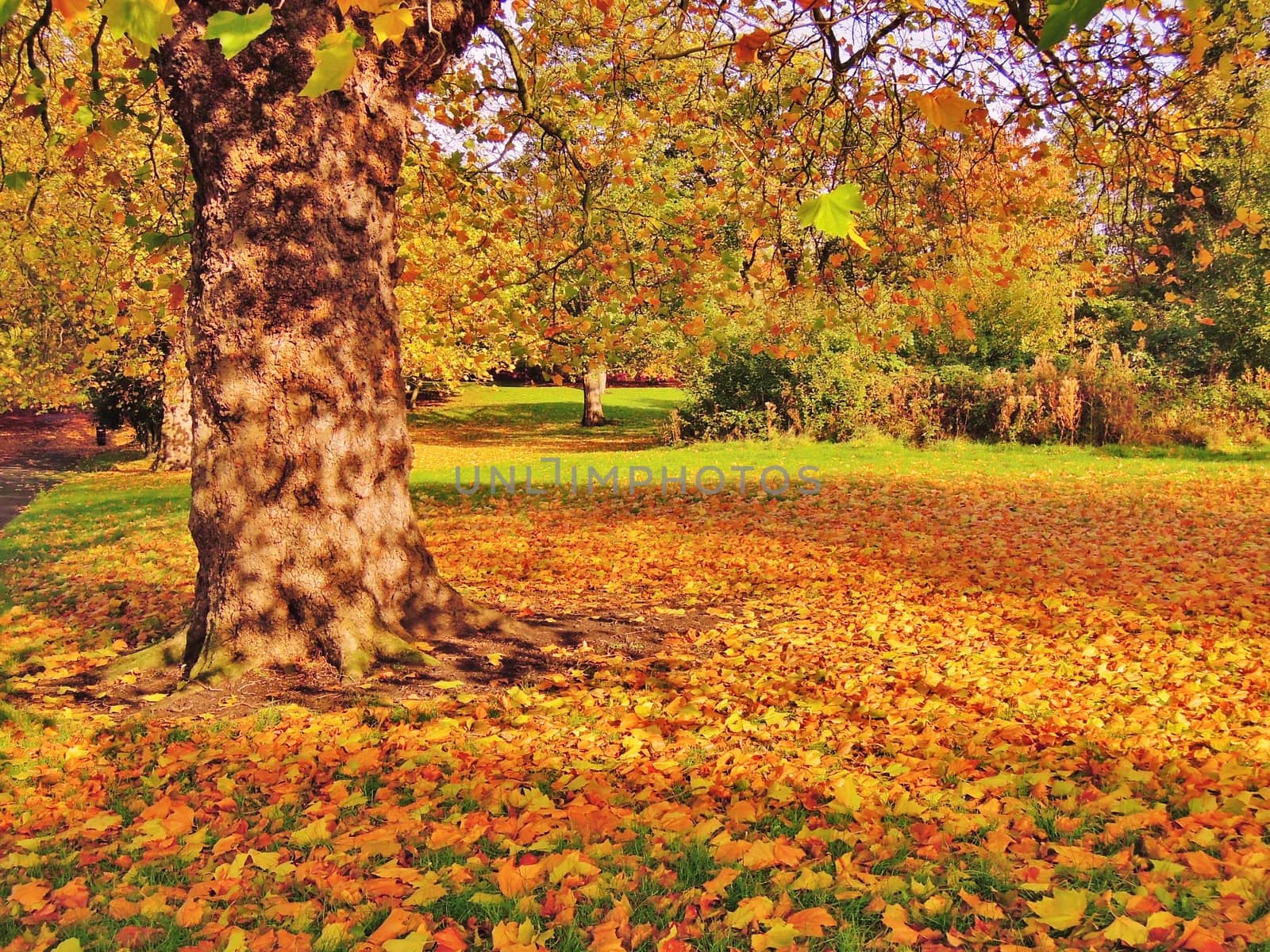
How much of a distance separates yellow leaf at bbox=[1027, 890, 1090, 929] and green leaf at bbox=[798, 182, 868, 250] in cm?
196

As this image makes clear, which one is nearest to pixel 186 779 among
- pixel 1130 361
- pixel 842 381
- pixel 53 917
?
pixel 53 917

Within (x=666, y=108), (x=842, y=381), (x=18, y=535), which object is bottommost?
(x=18, y=535)

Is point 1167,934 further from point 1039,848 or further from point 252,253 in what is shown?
point 252,253

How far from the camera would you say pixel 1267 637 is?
4.89 metres

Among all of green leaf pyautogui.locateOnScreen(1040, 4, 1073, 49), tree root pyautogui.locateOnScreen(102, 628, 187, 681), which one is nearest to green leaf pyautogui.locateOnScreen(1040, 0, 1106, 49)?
green leaf pyautogui.locateOnScreen(1040, 4, 1073, 49)

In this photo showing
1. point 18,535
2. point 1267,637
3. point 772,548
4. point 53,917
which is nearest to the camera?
point 53,917

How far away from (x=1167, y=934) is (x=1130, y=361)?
18.8 m

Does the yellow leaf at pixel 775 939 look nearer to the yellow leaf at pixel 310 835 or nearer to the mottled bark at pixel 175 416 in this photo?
the yellow leaf at pixel 310 835

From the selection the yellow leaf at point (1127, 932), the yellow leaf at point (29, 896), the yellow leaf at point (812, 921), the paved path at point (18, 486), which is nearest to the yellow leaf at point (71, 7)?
the yellow leaf at point (29, 896)

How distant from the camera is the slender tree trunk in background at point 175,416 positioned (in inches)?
627

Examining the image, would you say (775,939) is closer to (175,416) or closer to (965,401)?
(965,401)

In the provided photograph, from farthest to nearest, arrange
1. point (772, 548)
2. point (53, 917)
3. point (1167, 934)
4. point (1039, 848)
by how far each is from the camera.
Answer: point (772, 548) < point (1039, 848) < point (53, 917) < point (1167, 934)

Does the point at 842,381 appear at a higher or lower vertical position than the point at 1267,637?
higher

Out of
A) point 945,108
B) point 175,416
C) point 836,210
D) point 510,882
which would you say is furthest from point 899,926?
point 175,416
